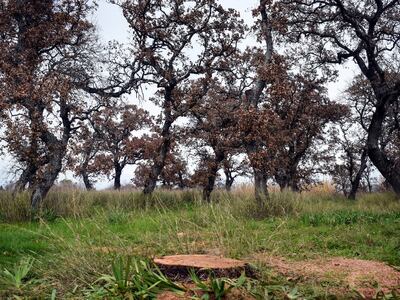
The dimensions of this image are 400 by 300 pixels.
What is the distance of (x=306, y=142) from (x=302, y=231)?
16.5 meters

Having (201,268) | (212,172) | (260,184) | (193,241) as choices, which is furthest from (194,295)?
(212,172)

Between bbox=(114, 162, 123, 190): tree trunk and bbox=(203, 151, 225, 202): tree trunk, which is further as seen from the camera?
bbox=(114, 162, 123, 190): tree trunk

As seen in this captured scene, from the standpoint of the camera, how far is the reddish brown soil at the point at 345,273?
4.56 m

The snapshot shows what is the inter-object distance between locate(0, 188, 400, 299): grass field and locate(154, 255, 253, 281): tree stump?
0.90ft

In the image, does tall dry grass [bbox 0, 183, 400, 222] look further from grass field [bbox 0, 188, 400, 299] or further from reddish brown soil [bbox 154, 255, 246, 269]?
reddish brown soil [bbox 154, 255, 246, 269]

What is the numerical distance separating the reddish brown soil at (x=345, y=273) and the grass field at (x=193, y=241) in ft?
0.46

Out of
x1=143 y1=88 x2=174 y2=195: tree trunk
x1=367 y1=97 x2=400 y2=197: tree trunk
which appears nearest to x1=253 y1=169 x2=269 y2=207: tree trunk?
x1=143 y1=88 x2=174 y2=195: tree trunk

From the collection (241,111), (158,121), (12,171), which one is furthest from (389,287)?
(12,171)

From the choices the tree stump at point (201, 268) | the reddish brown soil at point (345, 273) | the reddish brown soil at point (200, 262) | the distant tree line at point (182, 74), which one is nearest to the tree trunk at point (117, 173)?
the distant tree line at point (182, 74)

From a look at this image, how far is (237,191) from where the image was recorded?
1516 centimetres

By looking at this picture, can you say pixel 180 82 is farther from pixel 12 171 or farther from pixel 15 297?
pixel 15 297

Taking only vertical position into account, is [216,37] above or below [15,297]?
above

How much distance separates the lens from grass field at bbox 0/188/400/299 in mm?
4605

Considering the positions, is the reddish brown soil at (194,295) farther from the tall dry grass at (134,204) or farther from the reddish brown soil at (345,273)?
the tall dry grass at (134,204)
